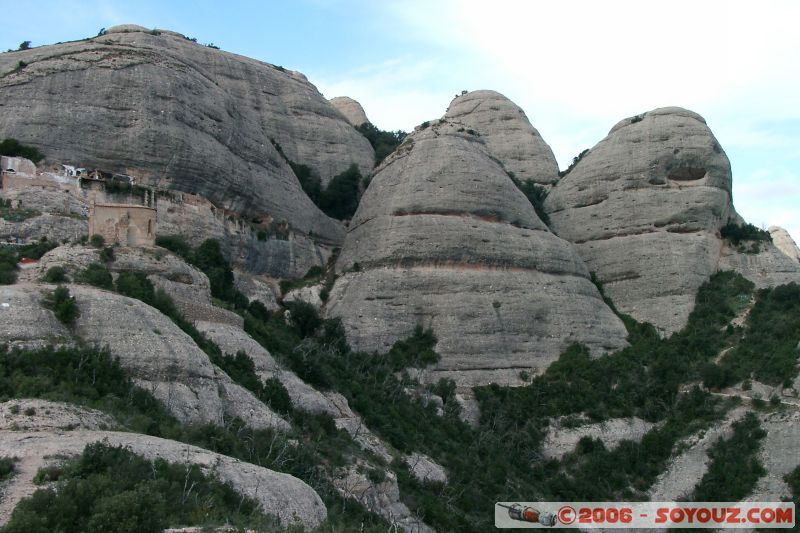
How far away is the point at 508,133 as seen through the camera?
6656cm

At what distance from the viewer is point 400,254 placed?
1836 inches

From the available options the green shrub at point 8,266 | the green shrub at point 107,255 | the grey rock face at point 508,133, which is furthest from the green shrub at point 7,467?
the grey rock face at point 508,133

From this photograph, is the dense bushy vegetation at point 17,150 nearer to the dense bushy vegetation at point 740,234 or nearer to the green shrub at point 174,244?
the green shrub at point 174,244

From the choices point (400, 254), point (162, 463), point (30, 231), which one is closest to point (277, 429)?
point (162, 463)

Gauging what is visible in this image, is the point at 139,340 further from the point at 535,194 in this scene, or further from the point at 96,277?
the point at 535,194

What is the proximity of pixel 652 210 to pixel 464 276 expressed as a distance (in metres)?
11.9

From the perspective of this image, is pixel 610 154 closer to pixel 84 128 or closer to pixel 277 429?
pixel 84 128

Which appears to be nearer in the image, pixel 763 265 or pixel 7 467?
pixel 7 467

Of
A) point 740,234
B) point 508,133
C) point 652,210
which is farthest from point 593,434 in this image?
point 508,133

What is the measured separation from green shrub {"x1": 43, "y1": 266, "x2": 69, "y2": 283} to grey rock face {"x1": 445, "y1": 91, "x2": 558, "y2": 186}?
36111 mm

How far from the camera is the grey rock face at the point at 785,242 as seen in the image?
269 feet

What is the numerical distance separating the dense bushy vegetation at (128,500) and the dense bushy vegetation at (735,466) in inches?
806

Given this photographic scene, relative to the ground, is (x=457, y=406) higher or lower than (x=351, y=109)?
lower

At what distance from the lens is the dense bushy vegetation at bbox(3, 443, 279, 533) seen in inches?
706
